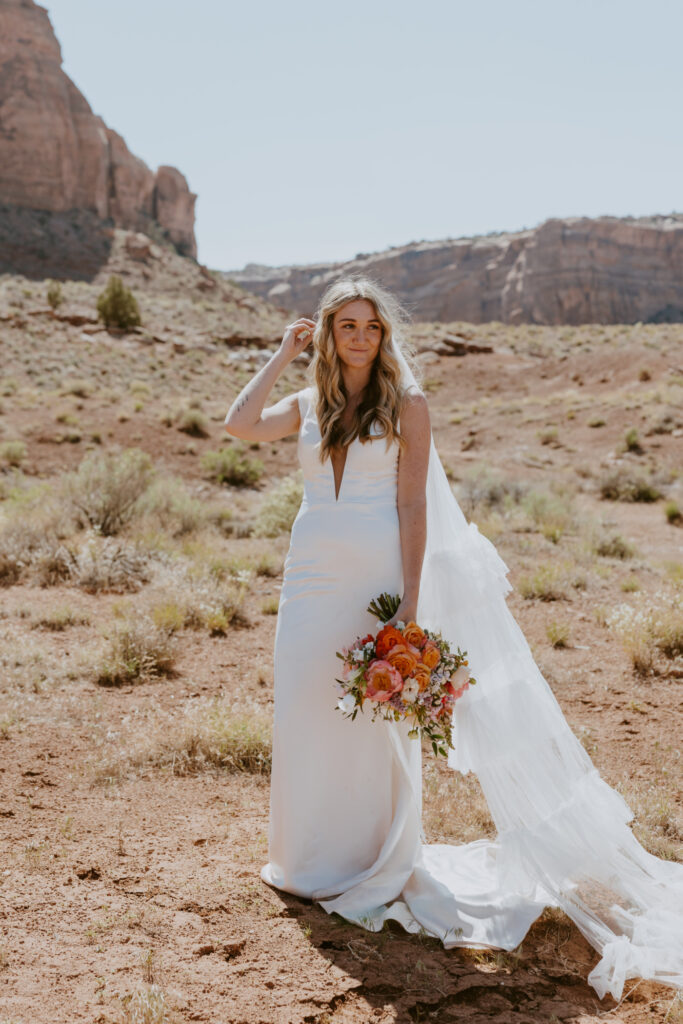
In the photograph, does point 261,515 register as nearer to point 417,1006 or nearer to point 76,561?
point 76,561

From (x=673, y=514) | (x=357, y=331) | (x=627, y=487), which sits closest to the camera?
(x=357, y=331)

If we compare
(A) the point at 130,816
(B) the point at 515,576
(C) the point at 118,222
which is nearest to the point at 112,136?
(C) the point at 118,222

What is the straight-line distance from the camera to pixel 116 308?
33.9m

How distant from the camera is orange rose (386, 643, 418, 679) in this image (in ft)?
9.30

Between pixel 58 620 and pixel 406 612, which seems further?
pixel 58 620

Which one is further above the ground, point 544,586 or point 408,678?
point 408,678

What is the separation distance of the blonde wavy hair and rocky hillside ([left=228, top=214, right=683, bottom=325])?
77050mm

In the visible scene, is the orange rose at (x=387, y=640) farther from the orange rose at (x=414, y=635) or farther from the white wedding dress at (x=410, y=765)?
the white wedding dress at (x=410, y=765)

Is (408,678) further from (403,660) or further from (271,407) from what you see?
(271,407)

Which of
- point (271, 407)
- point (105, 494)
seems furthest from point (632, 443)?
point (271, 407)

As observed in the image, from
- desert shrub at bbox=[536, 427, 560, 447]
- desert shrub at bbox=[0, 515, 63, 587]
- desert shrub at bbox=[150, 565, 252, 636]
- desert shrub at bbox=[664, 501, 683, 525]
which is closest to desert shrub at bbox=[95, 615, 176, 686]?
desert shrub at bbox=[150, 565, 252, 636]

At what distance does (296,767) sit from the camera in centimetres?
331

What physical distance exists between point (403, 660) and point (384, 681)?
3.9 inches

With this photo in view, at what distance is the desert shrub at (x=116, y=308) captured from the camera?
33812 mm
